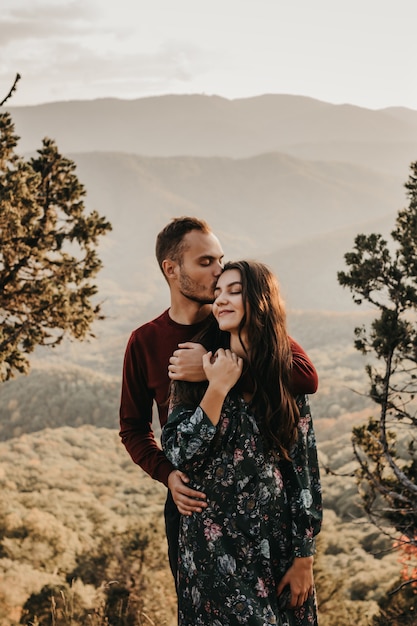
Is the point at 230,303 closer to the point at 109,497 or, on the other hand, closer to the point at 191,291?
the point at 191,291

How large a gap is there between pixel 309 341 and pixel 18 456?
51046mm

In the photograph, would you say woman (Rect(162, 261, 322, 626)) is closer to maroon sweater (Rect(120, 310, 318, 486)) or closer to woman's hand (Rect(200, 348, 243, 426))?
woman's hand (Rect(200, 348, 243, 426))

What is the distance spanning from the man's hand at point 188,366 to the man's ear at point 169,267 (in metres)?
0.51

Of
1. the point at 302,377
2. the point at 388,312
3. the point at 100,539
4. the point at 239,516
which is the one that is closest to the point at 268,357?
the point at 302,377

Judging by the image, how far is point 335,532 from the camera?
30.8 metres

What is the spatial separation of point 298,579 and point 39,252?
8138mm

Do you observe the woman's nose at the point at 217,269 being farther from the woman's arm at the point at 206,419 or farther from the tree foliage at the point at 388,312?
the tree foliage at the point at 388,312

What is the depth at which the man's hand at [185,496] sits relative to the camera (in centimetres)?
262

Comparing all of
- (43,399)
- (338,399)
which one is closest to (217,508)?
(338,399)

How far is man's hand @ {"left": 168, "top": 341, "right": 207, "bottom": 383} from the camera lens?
2.71m

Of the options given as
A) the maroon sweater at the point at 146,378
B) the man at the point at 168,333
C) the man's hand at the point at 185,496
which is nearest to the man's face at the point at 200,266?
the man at the point at 168,333

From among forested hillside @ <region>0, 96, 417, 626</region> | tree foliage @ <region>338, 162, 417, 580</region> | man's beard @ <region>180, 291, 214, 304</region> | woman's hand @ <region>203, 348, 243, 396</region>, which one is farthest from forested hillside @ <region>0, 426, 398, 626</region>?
woman's hand @ <region>203, 348, 243, 396</region>

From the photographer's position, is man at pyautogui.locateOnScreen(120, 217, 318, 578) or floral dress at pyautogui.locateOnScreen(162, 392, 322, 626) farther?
man at pyautogui.locateOnScreen(120, 217, 318, 578)

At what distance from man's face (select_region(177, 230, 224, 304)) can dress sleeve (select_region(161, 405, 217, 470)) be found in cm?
63
